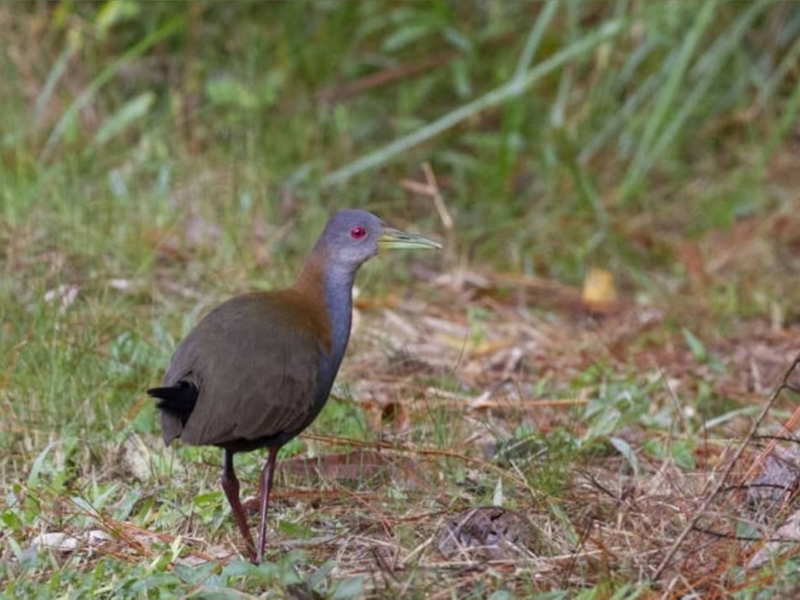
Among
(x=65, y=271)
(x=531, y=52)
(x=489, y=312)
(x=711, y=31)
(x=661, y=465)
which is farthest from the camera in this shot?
(x=711, y=31)

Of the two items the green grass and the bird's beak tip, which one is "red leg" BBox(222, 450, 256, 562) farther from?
the bird's beak tip

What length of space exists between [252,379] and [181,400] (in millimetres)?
164

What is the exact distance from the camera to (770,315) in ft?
19.8

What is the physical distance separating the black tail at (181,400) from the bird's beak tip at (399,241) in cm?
80

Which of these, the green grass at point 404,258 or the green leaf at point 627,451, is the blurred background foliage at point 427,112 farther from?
the green leaf at point 627,451

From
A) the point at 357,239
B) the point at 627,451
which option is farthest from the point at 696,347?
the point at 357,239

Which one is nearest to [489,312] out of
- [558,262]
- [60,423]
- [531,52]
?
[558,262]

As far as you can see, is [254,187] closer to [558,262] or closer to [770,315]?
[558,262]

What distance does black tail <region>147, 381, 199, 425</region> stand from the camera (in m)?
3.41

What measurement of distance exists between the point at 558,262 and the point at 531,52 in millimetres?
925

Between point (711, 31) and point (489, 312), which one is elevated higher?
point (711, 31)

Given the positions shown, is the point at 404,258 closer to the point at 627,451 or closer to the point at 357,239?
the point at 627,451

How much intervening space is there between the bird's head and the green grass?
1.52 ft

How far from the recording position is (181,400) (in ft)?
11.3
